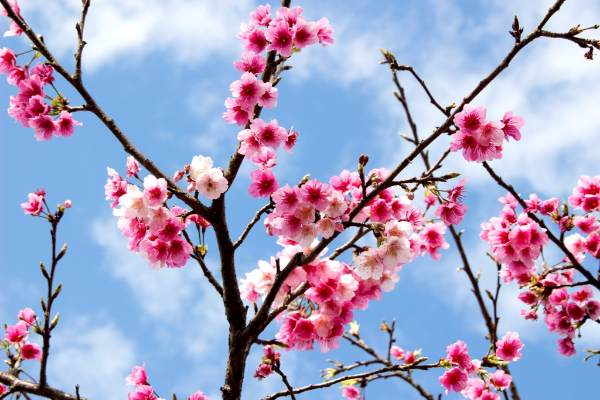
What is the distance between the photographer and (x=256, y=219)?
2.90 m

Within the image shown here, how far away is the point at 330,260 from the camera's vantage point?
8.82ft

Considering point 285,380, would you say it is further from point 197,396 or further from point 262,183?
point 262,183

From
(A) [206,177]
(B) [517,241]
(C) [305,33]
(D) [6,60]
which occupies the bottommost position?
(A) [206,177]

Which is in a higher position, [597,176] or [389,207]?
[597,176]

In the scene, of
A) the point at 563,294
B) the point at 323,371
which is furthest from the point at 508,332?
the point at 323,371

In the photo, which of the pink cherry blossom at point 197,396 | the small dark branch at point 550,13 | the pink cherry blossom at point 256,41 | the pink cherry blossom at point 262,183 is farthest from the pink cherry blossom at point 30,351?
the small dark branch at point 550,13

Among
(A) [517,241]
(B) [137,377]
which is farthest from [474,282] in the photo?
(B) [137,377]

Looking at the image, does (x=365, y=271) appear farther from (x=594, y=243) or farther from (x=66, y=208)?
(x=594, y=243)

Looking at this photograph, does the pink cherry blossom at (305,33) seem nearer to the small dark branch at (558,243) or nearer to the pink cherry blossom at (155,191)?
the pink cherry blossom at (155,191)

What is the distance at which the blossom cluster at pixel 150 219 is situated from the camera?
2.42m

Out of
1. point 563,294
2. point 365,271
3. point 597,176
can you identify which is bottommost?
point 365,271

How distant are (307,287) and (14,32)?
8.56 ft

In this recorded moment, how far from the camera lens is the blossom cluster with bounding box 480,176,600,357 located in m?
3.34

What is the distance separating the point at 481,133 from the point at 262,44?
158cm
